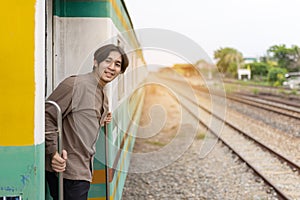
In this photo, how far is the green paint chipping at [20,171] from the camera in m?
1.84

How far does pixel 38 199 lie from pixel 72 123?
2.03 ft

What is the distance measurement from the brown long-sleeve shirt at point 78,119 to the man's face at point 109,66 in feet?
0.21

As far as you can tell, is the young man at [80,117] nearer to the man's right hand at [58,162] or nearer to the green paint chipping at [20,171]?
the man's right hand at [58,162]

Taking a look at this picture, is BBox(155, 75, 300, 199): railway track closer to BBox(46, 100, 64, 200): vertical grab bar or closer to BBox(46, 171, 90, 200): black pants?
BBox(46, 171, 90, 200): black pants

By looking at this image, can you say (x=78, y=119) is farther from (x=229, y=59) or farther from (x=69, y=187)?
(x=229, y=59)

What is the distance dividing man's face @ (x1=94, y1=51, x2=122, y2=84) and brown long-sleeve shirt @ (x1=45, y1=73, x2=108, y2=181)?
0.21 ft

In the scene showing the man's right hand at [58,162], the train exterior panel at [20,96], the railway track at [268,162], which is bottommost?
the railway track at [268,162]

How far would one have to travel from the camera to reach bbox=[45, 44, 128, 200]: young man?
2.36 metres

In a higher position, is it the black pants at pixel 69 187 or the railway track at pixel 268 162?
the black pants at pixel 69 187

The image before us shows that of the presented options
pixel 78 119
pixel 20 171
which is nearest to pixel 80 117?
pixel 78 119

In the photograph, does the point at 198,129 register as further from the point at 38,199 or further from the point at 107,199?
the point at 38,199

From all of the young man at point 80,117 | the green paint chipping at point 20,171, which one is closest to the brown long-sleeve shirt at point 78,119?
the young man at point 80,117

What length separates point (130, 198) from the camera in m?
5.35

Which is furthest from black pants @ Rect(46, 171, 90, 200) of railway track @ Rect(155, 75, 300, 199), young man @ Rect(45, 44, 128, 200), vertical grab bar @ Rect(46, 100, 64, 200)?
railway track @ Rect(155, 75, 300, 199)
